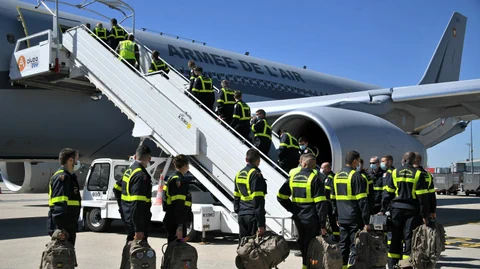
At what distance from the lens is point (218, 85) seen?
13.4 meters

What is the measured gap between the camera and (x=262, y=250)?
16.0 feet

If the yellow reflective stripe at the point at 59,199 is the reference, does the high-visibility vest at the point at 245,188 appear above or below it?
above

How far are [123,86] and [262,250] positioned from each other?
194 inches

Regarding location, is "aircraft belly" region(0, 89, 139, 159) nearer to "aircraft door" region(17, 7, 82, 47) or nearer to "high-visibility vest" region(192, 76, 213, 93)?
"aircraft door" region(17, 7, 82, 47)

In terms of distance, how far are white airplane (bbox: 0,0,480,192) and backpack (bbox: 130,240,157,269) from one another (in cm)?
455

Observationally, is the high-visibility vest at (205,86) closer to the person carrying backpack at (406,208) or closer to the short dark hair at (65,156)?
the person carrying backpack at (406,208)

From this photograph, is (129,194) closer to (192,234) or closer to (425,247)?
(425,247)

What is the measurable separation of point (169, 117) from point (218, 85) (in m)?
5.13

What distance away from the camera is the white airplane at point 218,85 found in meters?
9.27

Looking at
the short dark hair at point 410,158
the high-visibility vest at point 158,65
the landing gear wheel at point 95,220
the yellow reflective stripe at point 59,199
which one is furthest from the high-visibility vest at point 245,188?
the high-visibility vest at point 158,65

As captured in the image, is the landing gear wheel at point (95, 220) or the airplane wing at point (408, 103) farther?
the airplane wing at point (408, 103)

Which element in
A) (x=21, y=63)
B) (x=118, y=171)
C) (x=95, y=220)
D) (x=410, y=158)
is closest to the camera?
(x=410, y=158)

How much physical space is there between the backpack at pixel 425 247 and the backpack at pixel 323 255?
1125 mm

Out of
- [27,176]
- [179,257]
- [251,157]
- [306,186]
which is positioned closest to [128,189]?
[179,257]
